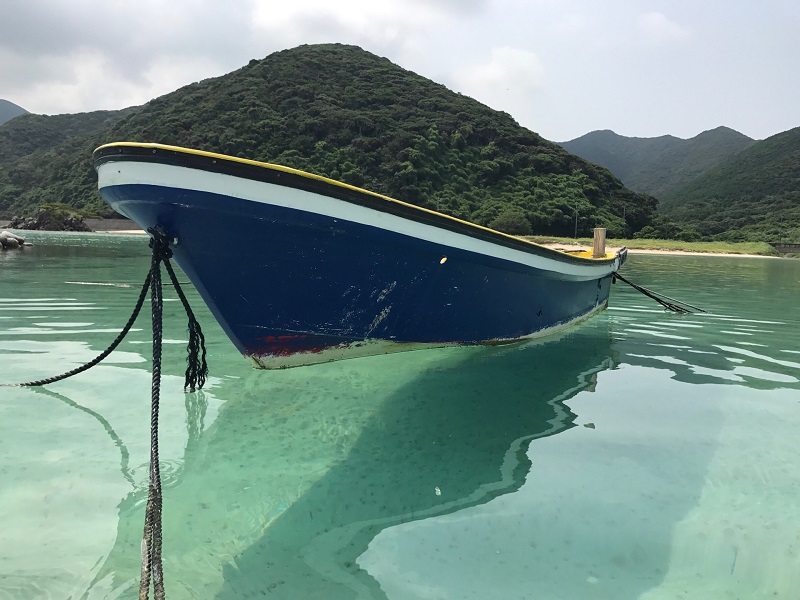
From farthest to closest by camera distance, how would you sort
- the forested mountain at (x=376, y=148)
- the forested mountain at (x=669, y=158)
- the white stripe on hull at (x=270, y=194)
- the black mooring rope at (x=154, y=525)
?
the forested mountain at (x=669, y=158), the forested mountain at (x=376, y=148), the white stripe on hull at (x=270, y=194), the black mooring rope at (x=154, y=525)

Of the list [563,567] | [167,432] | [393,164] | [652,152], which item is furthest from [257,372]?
[652,152]

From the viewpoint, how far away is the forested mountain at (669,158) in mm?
148500

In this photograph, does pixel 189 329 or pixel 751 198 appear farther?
pixel 751 198

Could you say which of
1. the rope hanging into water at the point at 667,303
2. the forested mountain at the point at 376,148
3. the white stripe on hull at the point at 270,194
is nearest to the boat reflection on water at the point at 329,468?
the white stripe on hull at the point at 270,194

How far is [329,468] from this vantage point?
9.62 ft

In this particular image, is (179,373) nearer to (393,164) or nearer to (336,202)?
(336,202)

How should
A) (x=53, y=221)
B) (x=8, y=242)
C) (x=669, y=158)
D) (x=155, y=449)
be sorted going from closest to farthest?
(x=155, y=449) < (x=8, y=242) < (x=53, y=221) < (x=669, y=158)

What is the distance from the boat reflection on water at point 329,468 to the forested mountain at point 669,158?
148902mm

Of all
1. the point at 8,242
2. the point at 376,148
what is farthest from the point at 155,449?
the point at 376,148

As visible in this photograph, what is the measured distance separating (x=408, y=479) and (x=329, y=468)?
44cm

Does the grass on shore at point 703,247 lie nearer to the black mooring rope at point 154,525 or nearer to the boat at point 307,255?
the boat at point 307,255

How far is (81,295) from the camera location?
9242 millimetres

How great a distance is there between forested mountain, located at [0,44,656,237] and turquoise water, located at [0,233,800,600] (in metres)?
51.5

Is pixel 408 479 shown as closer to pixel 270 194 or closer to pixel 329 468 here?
pixel 329 468
